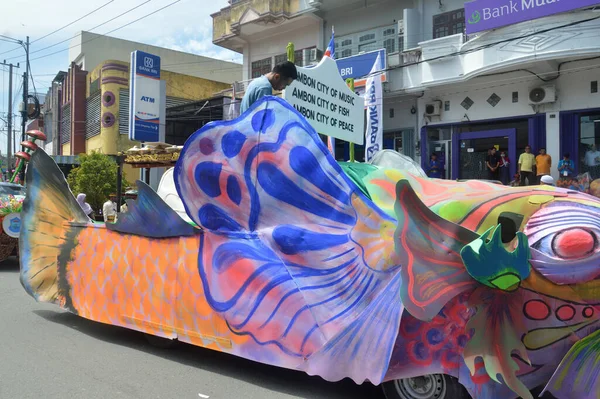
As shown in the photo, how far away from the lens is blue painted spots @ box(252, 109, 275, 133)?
3646mm

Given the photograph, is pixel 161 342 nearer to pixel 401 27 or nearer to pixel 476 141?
pixel 476 141

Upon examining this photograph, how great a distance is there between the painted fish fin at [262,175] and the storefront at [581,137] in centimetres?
1095

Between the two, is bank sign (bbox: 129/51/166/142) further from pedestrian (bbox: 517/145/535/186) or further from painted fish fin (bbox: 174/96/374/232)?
painted fish fin (bbox: 174/96/374/232)

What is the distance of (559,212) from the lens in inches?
111

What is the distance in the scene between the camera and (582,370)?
2654 millimetres

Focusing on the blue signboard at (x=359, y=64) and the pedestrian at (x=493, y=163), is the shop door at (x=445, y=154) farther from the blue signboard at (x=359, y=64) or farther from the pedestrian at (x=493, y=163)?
the blue signboard at (x=359, y=64)

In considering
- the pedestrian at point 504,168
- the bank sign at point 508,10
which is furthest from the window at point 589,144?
the bank sign at point 508,10

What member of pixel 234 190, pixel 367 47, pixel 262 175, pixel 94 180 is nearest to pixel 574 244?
pixel 262 175

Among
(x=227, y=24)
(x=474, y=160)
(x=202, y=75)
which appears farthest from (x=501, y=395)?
(x=202, y=75)

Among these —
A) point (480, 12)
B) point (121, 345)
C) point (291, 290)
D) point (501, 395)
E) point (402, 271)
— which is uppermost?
point (480, 12)

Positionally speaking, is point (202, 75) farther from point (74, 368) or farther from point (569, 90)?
point (74, 368)

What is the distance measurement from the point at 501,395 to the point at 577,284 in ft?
2.43

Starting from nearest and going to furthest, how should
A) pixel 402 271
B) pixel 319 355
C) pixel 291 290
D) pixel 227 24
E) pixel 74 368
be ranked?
pixel 402 271, pixel 319 355, pixel 291 290, pixel 74 368, pixel 227 24

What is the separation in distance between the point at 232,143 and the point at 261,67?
54.5ft
